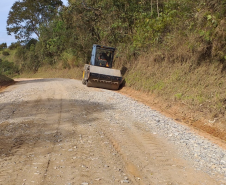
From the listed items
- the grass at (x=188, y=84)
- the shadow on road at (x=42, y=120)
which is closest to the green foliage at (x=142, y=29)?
the grass at (x=188, y=84)

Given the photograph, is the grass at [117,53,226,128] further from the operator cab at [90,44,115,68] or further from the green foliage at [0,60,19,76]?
the green foliage at [0,60,19,76]

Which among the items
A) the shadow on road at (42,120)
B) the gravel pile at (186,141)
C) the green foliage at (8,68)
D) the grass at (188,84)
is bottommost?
the green foliage at (8,68)

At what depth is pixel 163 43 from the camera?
48.0 ft

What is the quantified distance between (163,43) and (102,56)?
15.5 ft

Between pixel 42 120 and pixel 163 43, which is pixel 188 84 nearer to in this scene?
pixel 163 43

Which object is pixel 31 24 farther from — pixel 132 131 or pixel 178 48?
pixel 132 131

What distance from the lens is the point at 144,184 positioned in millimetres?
3973

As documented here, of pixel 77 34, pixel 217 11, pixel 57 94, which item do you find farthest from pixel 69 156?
pixel 77 34

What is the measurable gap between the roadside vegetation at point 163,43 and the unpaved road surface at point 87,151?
3.34m

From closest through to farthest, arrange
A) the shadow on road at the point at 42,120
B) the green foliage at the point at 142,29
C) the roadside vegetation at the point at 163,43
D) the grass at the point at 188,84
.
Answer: the shadow on road at the point at 42,120 → the grass at the point at 188,84 → the roadside vegetation at the point at 163,43 → the green foliage at the point at 142,29

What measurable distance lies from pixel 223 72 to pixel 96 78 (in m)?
7.71

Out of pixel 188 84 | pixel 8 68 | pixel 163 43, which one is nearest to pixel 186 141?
pixel 188 84

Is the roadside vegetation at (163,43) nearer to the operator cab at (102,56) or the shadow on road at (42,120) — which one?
the operator cab at (102,56)

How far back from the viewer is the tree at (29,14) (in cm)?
4381
